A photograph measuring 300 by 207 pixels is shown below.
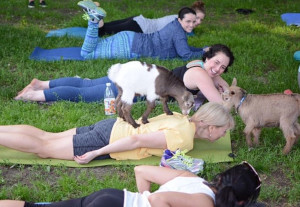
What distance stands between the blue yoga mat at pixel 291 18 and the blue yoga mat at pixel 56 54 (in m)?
5.16

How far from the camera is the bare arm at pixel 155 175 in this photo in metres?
Result: 3.68

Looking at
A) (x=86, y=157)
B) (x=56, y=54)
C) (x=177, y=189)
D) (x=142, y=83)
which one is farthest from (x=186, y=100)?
(x=56, y=54)

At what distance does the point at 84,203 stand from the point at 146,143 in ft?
4.15

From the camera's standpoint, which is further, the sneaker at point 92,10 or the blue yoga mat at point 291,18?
the blue yoga mat at point 291,18

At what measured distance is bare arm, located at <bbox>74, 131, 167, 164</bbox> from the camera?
4559 mm

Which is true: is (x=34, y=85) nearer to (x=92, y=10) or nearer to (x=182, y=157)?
(x=92, y=10)

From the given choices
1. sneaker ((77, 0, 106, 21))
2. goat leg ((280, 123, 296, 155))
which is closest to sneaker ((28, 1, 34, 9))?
sneaker ((77, 0, 106, 21))

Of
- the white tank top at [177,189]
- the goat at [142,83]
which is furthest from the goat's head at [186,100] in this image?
the white tank top at [177,189]

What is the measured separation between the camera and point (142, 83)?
4.47 meters

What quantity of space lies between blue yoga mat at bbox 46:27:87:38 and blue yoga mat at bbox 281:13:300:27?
4.73 m

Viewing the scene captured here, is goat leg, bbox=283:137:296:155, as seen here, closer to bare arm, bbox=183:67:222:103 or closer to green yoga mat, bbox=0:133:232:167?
green yoga mat, bbox=0:133:232:167

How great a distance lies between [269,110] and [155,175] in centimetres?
178

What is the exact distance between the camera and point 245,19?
11.2 metres

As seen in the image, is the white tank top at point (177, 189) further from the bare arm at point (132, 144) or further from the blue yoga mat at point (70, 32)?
the blue yoga mat at point (70, 32)
